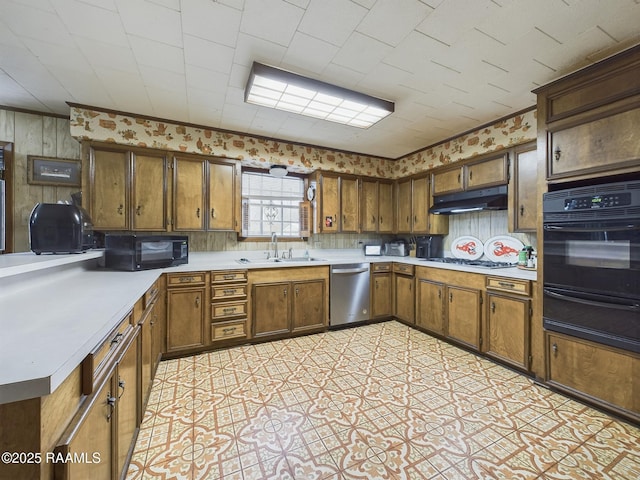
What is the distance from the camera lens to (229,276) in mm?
3008

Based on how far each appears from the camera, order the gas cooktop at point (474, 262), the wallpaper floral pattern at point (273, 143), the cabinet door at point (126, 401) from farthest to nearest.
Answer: the gas cooktop at point (474, 262)
the wallpaper floral pattern at point (273, 143)
the cabinet door at point (126, 401)

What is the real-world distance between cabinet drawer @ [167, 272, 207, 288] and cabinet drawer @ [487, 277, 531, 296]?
2946 mm

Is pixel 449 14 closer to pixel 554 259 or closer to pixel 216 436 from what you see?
pixel 554 259

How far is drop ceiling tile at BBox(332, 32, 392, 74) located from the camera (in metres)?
1.83

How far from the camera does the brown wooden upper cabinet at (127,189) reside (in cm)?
277

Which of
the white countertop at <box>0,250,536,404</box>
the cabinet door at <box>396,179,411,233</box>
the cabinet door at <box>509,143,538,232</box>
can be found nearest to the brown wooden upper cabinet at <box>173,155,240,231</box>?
the white countertop at <box>0,250,536,404</box>

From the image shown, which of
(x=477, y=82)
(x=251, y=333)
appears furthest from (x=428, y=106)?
(x=251, y=333)

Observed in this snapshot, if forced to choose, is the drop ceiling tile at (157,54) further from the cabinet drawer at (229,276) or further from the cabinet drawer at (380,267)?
the cabinet drawer at (380,267)

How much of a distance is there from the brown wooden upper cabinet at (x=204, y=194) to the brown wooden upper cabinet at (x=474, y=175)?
2.67m

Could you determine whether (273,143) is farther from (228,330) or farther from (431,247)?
(431,247)

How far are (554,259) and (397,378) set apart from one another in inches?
63.8

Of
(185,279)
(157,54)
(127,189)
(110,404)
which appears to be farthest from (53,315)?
(127,189)

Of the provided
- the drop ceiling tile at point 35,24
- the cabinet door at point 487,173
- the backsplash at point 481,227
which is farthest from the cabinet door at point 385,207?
the drop ceiling tile at point 35,24

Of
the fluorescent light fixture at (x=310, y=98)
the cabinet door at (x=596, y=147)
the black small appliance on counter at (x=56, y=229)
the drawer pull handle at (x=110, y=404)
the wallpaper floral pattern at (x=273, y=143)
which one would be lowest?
the drawer pull handle at (x=110, y=404)
